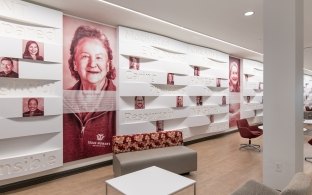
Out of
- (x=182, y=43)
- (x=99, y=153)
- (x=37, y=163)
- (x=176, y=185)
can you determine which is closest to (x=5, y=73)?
(x=37, y=163)

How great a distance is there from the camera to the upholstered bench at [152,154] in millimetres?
3521

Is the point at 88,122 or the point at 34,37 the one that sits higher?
the point at 34,37

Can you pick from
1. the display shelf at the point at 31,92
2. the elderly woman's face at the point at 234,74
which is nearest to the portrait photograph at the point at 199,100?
the elderly woman's face at the point at 234,74

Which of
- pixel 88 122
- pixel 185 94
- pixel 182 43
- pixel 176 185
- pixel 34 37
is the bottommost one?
pixel 176 185

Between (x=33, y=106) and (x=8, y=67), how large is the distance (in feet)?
2.30

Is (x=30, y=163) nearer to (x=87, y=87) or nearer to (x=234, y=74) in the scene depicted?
(x=87, y=87)

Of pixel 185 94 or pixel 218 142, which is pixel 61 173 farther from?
pixel 218 142

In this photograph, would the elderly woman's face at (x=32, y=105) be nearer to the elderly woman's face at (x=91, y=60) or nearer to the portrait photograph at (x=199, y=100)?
the elderly woman's face at (x=91, y=60)

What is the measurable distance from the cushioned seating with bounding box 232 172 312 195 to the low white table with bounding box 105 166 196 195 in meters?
0.57

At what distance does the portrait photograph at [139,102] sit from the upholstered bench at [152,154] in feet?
3.48

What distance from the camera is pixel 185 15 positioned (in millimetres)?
4156

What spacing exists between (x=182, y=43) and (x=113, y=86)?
2.50 metres

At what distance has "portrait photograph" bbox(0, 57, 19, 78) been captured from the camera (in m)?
3.25

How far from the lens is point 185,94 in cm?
631
